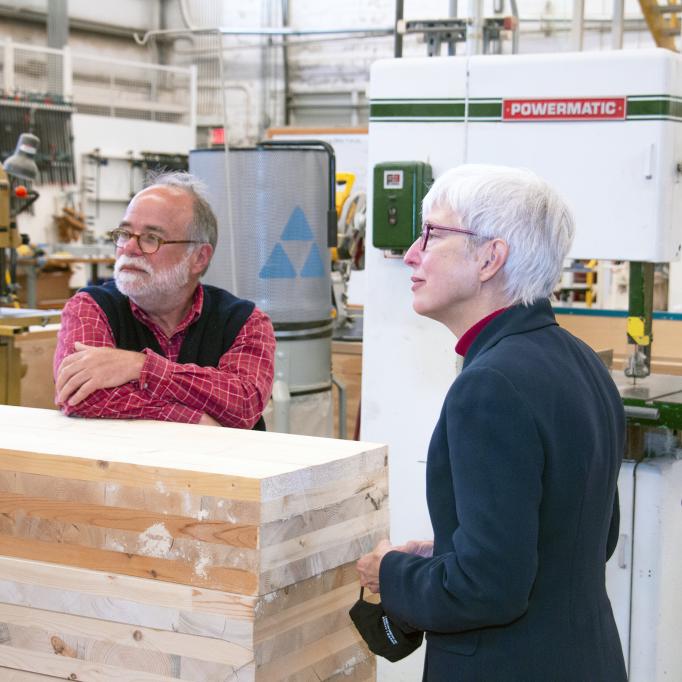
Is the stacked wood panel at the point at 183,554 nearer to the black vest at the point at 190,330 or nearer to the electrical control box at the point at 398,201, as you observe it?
the black vest at the point at 190,330

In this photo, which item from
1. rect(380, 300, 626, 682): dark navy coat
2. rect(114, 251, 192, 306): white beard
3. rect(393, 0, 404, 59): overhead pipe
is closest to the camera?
rect(380, 300, 626, 682): dark navy coat

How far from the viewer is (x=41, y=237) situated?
32.3ft

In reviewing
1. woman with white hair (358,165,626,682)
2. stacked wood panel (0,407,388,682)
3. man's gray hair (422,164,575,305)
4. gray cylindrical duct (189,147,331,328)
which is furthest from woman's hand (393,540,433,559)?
gray cylindrical duct (189,147,331,328)

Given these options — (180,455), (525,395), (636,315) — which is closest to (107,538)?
(180,455)

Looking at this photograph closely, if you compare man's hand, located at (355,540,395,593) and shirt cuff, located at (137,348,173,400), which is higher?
shirt cuff, located at (137,348,173,400)

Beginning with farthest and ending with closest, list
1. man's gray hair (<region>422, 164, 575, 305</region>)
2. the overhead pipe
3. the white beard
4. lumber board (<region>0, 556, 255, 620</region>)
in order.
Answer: the overhead pipe, the white beard, lumber board (<region>0, 556, 255, 620</region>), man's gray hair (<region>422, 164, 575, 305</region>)

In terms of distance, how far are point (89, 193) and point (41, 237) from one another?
28.6 inches

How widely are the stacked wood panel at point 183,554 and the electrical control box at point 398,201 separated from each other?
1.10m

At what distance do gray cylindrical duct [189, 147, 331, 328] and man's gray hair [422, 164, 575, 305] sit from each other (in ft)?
7.63

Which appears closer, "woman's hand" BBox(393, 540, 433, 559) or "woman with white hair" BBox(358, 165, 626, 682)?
"woman with white hair" BBox(358, 165, 626, 682)

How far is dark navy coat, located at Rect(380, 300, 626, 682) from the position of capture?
121cm

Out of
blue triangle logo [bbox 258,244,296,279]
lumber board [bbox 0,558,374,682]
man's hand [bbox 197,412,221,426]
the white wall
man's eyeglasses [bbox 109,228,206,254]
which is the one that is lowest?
lumber board [bbox 0,558,374,682]

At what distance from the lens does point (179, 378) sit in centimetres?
198

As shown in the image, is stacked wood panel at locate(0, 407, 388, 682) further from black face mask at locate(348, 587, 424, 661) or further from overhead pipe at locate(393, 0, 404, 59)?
overhead pipe at locate(393, 0, 404, 59)
